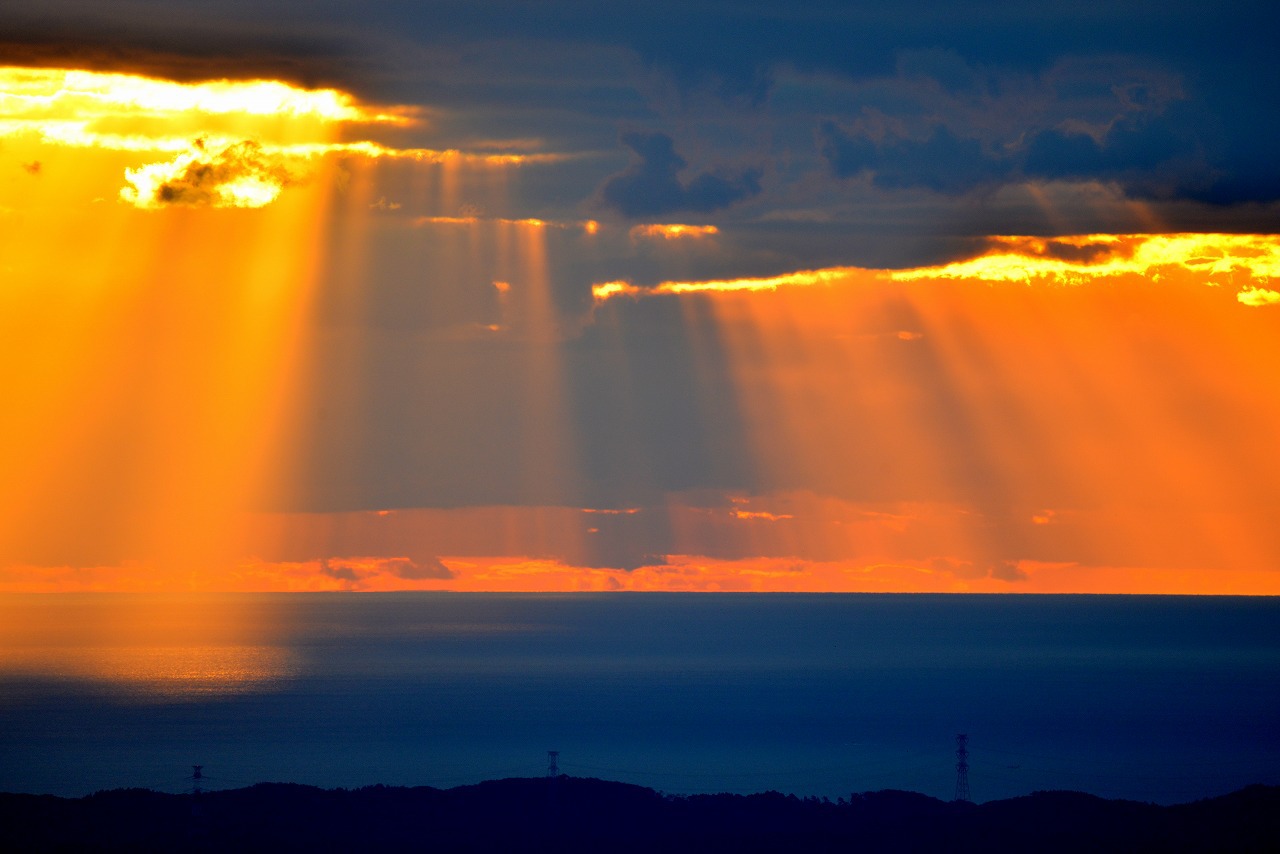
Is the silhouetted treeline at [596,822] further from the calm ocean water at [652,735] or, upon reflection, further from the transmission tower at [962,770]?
the calm ocean water at [652,735]

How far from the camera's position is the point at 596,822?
220 feet

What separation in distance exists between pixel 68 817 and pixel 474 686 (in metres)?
130

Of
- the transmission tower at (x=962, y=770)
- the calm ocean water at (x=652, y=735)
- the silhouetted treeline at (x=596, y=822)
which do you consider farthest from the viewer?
the calm ocean water at (x=652, y=735)

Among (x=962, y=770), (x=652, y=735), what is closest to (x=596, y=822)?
(x=962, y=770)

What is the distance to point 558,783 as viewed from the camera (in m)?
70.7

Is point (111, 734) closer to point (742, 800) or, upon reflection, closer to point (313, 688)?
point (313, 688)

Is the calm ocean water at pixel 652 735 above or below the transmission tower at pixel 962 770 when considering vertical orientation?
above

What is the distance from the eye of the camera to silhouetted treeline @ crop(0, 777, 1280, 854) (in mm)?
62312

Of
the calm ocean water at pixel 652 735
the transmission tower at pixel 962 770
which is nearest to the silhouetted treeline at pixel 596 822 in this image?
the transmission tower at pixel 962 770

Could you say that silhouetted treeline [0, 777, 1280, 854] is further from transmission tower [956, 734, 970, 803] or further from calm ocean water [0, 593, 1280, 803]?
calm ocean water [0, 593, 1280, 803]

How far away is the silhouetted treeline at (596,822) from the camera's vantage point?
62.3 meters

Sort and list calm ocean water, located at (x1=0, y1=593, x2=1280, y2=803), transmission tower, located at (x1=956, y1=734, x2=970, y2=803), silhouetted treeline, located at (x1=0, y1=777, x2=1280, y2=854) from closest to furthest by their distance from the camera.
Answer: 1. silhouetted treeline, located at (x1=0, y1=777, x2=1280, y2=854)
2. transmission tower, located at (x1=956, y1=734, x2=970, y2=803)
3. calm ocean water, located at (x1=0, y1=593, x2=1280, y2=803)

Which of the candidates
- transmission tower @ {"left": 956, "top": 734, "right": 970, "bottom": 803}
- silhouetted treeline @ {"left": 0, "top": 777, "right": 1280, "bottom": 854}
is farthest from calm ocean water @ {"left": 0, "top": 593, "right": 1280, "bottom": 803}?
silhouetted treeline @ {"left": 0, "top": 777, "right": 1280, "bottom": 854}

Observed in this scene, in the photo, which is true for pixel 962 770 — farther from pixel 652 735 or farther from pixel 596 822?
pixel 652 735
